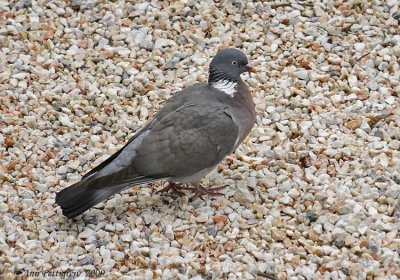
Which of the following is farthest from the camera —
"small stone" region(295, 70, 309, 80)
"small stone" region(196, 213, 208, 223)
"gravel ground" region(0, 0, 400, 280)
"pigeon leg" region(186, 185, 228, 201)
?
"small stone" region(295, 70, 309, 80)

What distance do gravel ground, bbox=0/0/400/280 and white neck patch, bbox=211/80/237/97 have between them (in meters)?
0.51

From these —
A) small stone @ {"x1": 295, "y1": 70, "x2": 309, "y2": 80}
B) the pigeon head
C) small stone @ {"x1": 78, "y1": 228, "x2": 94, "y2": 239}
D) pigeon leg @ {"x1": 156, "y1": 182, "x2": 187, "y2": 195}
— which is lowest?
small stone @ {"x1": 78, "y1": 228, "x2": 94, "y2": 239}

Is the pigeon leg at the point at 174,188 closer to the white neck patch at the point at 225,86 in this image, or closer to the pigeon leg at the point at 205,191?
the pigeon leg at the point at 205,191

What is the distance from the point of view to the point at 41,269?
5.34 meters

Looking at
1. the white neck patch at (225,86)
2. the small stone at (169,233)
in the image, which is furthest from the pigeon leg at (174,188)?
the white neck patch at (225,86)

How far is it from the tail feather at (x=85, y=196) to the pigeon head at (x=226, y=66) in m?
0.99

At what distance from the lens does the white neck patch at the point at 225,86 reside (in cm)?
606

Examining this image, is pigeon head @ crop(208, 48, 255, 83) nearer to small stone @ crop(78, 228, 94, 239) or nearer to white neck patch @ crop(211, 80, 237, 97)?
white neck patch @ crop(211, 80, 237, 97)

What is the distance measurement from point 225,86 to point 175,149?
69cm

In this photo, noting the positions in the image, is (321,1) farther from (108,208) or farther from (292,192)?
(108,208)

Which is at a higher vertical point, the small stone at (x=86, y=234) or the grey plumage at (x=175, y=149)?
the grey plumage at (x=175, y=149)

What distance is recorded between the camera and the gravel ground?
5406mm

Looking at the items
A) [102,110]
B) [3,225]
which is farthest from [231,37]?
[3,225]

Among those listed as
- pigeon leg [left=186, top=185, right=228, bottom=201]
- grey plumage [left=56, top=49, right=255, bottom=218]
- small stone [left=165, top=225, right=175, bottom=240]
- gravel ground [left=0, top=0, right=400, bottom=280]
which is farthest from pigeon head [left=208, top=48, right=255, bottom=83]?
small stone [left=165, top=225, right=175, bottom=240]
